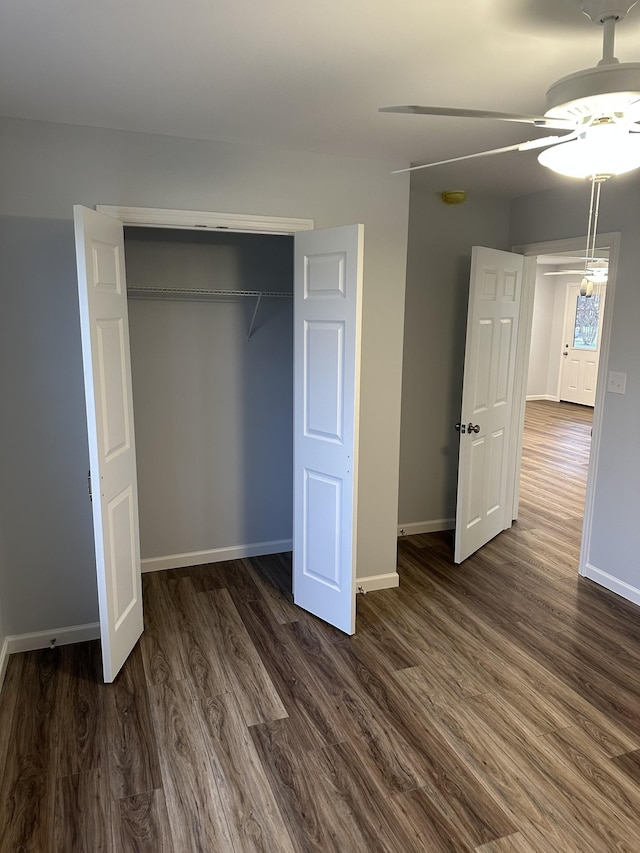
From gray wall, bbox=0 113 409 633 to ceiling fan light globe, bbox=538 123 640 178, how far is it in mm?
1752

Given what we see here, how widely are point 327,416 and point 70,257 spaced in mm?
1441

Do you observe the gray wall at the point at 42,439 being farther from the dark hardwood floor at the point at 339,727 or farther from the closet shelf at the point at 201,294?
the closet shelf at the point at 201,294

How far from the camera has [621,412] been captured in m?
3.44

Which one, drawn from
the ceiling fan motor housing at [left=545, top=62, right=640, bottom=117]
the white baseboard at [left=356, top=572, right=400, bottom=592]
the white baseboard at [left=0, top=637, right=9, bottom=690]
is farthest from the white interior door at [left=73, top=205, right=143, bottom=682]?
the ceiling fan motor housing at [left=545, top=62, right=640, bottom=117]

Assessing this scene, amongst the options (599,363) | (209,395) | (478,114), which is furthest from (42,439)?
(599,363)

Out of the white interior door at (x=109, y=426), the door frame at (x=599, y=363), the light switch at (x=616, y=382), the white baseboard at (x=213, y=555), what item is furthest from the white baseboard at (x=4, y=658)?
the light switch at (x=616, y=382)

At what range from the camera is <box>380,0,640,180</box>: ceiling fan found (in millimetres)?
1322

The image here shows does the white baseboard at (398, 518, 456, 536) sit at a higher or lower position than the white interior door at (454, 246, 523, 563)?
Result: lower

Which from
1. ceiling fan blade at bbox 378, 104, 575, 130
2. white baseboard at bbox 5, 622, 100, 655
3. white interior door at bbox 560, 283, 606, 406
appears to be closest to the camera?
ceiling fan blade at bbox 378, 104, 575, 130

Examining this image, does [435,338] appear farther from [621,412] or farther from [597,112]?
[597,112]

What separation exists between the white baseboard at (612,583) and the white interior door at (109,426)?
2.80m

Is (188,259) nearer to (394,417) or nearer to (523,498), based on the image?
(394,417)

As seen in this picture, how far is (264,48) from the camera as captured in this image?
1.86 meters

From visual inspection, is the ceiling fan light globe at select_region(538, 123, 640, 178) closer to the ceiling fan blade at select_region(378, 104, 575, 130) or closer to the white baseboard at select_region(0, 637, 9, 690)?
the ceiling fan blade at select_region(378, 104, 575, 130)
